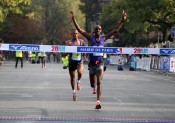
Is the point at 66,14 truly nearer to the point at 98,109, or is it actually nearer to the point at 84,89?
the point at 84,89

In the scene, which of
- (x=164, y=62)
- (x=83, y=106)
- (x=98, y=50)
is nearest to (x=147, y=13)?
(x=164, y=62)

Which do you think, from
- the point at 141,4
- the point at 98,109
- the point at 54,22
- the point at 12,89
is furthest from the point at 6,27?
the point at 98,109

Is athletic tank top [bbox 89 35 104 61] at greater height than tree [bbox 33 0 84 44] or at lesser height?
lesser

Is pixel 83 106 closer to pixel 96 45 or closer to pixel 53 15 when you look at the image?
pixel 96 45

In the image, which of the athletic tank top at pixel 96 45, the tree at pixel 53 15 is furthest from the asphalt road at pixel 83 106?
the tree at pixel 53 15

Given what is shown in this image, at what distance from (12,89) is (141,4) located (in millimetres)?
31972

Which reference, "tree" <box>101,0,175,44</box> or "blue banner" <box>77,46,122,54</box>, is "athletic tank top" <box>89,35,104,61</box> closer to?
"blue banner" <box>77,46,122,54</box>

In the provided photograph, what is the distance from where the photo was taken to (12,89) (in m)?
18.5

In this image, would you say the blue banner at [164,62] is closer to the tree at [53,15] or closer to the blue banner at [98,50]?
the blue banner at [98,50]

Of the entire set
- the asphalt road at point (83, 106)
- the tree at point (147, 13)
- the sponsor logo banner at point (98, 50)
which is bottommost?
the asphalt road at point (83, 106)

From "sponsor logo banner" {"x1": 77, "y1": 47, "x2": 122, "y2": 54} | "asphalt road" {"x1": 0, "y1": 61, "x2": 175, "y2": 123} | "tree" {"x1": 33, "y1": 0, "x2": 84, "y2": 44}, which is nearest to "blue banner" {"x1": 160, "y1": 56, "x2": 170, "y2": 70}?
"asphalt road" {"x1": 0, "y1": 61, "x2": 175, "y2": 123}

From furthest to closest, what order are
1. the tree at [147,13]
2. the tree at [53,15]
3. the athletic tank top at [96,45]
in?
the tree at [53,15]
the tree at [147,13]
the athletic tank top at [96,45]

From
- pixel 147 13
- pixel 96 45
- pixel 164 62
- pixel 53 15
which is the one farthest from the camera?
pixel 53 15

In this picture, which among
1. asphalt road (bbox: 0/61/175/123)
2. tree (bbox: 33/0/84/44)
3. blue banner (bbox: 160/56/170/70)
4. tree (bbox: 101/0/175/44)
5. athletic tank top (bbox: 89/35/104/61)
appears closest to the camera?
asphalt road (bbox: 0/61/175/123)
